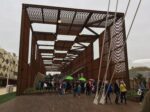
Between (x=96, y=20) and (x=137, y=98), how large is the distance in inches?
420

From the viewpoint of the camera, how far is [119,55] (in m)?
23.8

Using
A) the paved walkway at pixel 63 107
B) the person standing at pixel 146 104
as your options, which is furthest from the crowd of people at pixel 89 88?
the person standing at pixel 146 104

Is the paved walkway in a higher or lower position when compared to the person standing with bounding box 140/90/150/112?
lower

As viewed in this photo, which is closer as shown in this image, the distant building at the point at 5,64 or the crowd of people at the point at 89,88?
the crowd of people at the point at 89,88

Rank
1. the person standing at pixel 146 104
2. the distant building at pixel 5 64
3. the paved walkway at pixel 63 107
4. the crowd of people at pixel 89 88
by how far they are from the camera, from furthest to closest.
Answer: the distant building at pixel 5 64, the crowd of people at pixel 89 88, the paved walkway at pixel 63 107, the person standing at pixel 146 104

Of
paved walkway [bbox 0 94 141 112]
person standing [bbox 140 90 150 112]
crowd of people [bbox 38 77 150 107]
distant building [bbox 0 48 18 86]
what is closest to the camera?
person standing [bbox 140 90 150 112]

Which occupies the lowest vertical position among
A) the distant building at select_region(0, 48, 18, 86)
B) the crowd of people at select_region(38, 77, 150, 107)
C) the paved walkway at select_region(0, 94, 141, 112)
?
the paved walkway at select_region(0, 94, 141, 112)

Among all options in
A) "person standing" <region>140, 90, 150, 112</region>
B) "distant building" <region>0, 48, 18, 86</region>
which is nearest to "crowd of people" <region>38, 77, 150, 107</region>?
"person standing" <region>140, 90, 150, 112</region>

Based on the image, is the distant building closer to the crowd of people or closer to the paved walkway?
the crowd of people

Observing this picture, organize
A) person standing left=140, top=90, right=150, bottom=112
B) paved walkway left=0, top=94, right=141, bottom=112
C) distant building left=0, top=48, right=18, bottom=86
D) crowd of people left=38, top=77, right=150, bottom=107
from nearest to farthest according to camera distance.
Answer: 1. person standing left=140, top=90, right=150, bottom=112
2. paved walkway left=0, top=94, right=141, bottom=112
3. crowd of people left=38, top=77, right=150, bottom=107
4. distant building left=0, top=48, right=18, bottom=86

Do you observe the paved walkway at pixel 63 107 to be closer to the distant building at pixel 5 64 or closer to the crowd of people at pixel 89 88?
the crowd of people at pixel 89 88

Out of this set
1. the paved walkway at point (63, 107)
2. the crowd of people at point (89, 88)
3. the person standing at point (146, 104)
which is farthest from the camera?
the crowd of people at point (89, 88)

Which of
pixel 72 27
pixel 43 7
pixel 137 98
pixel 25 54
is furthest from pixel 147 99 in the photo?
pixel 72 27

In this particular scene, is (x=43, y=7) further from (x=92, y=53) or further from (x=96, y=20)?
(x=92, y=53)
